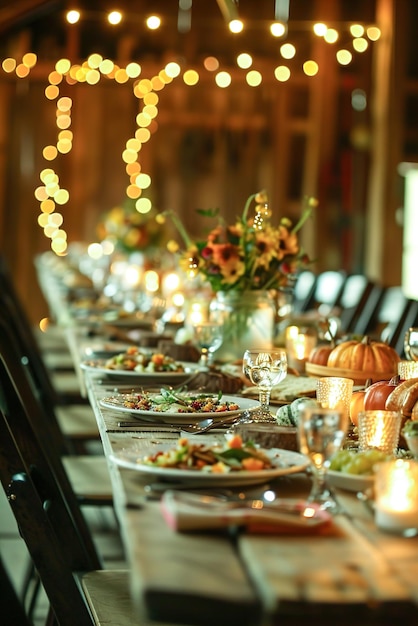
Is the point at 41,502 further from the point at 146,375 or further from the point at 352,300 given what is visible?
the point at 352,300

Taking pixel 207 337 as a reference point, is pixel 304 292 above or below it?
below

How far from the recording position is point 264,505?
135 cm

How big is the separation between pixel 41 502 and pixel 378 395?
2.13 ft

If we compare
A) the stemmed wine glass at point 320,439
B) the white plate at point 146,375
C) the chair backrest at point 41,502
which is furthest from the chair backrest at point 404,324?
the stemmed wine glass at point 320,439

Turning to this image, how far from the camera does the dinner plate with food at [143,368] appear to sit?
104 inches

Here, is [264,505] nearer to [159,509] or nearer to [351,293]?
[159,509]

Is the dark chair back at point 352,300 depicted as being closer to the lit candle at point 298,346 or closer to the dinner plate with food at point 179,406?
the lit candle at point 298,346

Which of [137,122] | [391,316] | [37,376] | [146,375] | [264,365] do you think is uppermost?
[137,122]

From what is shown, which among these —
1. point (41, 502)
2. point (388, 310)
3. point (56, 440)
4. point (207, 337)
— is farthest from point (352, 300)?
point (41, 502)

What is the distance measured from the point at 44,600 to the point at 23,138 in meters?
6.46

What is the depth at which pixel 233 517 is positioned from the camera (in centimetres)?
128

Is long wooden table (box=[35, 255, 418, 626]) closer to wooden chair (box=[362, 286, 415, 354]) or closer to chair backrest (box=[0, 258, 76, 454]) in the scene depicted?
chair backrest (box=[0, 258, 76, 454])

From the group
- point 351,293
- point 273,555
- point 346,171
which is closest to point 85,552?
point 273,555

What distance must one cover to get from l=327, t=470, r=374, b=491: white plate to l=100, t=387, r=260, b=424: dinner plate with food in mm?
492
